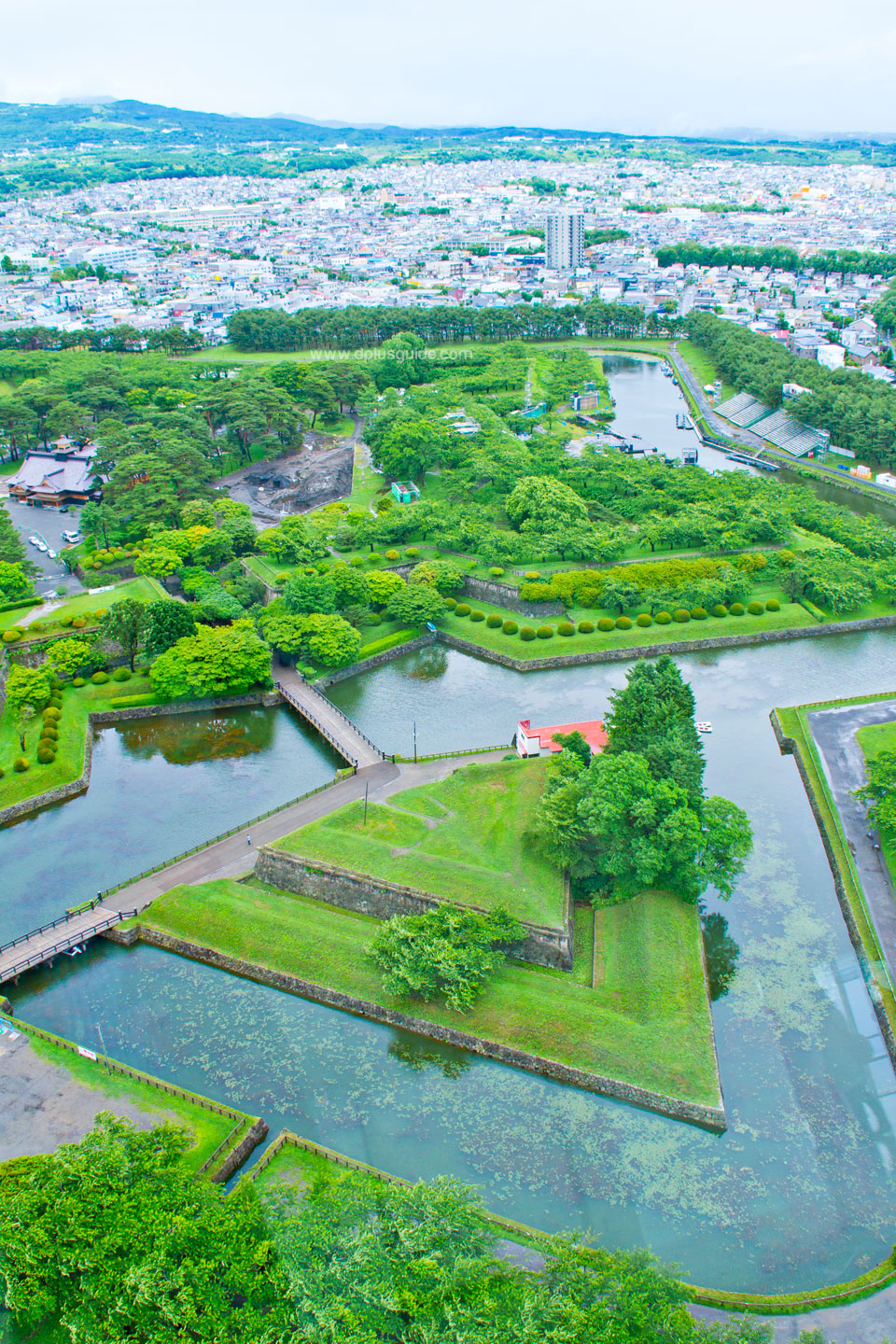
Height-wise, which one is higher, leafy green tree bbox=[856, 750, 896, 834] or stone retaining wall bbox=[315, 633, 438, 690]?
leafy green tree bbox=[856, 750, 896, 834]

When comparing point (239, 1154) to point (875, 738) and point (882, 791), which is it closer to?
point (882, 791)

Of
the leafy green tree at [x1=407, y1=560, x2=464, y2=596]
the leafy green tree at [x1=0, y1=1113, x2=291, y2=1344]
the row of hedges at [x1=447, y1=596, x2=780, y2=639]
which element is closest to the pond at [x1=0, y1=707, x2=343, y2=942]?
the leafy green tree at [x1=407, y1=560, x2=464, y2=596]

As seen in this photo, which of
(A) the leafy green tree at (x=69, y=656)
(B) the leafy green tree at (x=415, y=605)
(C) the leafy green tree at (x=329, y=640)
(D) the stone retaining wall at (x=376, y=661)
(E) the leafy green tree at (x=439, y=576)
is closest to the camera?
(A) the leafy green tree at (x=69, y=656)

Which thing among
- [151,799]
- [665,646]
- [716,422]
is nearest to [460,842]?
[151,799]

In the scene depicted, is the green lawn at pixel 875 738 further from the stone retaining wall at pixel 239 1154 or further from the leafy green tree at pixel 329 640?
the stone retaining wall at pixel 239 1154

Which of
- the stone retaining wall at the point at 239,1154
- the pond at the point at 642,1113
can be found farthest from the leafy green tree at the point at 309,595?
the stone retaining wall at the point at 239,1154

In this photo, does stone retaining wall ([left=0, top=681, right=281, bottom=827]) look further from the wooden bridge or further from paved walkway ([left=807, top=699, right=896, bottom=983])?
paved walkway ([left=807, top=699, right=896, bottom=983])

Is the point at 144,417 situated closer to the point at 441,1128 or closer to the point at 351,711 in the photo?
the point at 351,711
